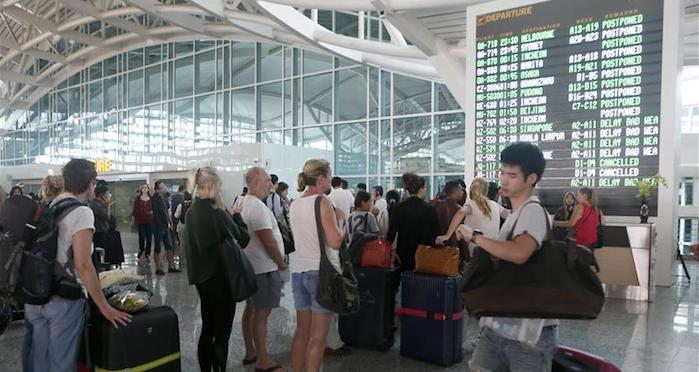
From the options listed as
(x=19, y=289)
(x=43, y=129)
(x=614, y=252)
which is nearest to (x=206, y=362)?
(x=19, y=289)

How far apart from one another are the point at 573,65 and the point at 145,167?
17516 mm

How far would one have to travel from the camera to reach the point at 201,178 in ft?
10.5

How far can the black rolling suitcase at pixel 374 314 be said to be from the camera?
423cm

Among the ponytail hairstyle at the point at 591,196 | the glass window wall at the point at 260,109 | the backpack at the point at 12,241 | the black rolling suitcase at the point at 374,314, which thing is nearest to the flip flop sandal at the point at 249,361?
the black rolling suitcase at the point at 374,314

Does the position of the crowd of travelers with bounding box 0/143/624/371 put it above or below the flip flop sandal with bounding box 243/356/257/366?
above

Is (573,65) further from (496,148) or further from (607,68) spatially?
(496,148)

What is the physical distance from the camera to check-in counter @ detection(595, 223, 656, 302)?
6.48 meters

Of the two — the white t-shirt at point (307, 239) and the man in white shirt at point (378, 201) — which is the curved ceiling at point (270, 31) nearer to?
the man in white shirt at point (378, 201)

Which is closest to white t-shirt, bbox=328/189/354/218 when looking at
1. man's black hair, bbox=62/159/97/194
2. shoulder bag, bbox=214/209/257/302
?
shoulder bag, bbox=214/209/257/302

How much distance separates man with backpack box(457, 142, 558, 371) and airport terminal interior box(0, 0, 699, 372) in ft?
0.52

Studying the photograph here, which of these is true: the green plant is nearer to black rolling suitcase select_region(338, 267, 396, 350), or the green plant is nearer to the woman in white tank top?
black rolling suitcase select_region(338, 267, 396, 350)

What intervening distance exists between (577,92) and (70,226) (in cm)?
671

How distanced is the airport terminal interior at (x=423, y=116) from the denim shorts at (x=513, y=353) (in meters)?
0.31

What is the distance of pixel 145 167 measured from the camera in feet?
66.3
